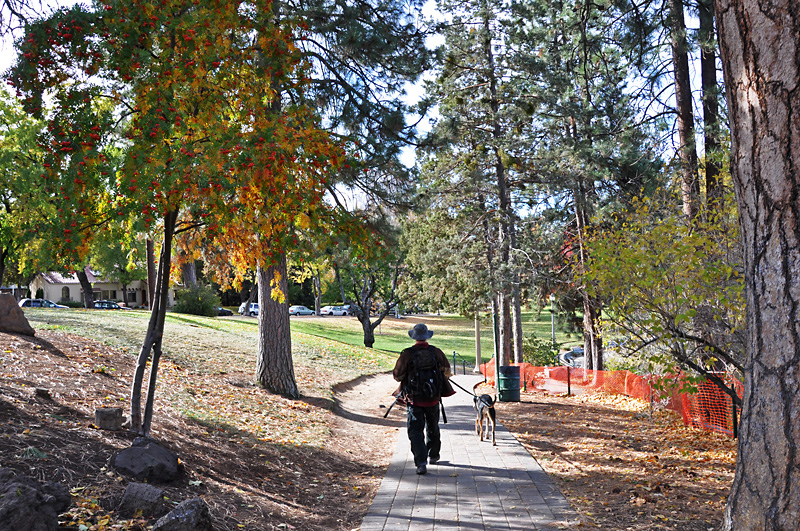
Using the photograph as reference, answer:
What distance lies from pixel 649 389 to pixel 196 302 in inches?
1249

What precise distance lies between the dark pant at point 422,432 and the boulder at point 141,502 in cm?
346

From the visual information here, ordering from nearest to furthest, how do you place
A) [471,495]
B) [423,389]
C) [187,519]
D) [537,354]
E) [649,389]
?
A: [187,519], [471,495], [423,389], [649,389], [537,354]

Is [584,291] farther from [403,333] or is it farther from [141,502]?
[403,333]

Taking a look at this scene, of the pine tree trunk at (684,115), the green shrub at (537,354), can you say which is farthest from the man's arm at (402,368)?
the green shrub at (537,354)

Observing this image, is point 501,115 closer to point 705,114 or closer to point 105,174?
point 705,114

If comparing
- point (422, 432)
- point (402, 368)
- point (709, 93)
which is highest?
point (709, 93)

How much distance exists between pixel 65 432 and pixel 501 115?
15602 mm

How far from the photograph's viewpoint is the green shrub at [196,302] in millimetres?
39000

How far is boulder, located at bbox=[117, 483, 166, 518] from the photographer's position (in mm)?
4613

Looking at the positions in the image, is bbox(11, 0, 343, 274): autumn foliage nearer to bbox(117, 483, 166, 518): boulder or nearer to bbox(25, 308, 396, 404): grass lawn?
bbox(117, 483, 166, 518): boulder

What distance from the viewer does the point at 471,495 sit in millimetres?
6469

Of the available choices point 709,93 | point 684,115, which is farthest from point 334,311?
point 709,93

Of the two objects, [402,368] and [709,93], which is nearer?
[402,368]

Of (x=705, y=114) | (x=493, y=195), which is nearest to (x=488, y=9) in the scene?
(x=493, y=195)
